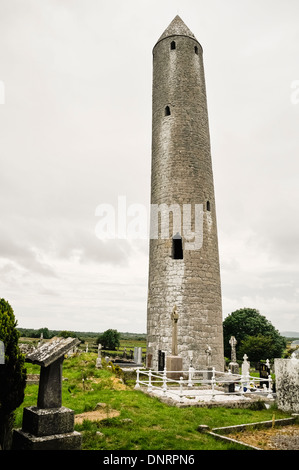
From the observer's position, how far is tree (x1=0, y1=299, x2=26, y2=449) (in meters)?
5.75

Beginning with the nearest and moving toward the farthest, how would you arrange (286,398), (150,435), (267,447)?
(267,447), (150,435), (286,398)

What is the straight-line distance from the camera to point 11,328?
5953 millimetres

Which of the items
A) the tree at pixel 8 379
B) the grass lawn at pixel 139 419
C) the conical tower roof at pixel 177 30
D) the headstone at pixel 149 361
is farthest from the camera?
the conical tower roof at pixel 177 30

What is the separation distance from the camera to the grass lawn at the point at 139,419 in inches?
247

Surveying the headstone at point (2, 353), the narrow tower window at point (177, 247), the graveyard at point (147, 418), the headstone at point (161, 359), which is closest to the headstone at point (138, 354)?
the headstone at point (161, 359)

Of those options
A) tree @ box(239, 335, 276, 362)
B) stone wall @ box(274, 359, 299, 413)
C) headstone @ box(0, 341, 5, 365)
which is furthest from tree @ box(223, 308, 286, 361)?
headstone @ box(0, 341, 5, 365)

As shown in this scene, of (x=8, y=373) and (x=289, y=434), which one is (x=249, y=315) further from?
(x=8, y=373)

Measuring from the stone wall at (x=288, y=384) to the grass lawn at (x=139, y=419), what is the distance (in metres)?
0.33

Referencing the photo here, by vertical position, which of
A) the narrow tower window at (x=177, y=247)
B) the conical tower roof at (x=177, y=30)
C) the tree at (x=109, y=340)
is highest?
the conical tower roof at (x=177, y=30)

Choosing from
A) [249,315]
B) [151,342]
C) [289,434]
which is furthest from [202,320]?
[249,315]

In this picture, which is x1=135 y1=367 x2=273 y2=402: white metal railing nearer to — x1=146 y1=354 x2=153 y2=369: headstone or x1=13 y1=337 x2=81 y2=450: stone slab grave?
x1=146 y1=354 x2=153 y2=369: headstone

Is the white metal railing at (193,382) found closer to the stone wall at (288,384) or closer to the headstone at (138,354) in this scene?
the stone wall at (288,384)

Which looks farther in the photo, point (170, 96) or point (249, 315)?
point (249, 315)
